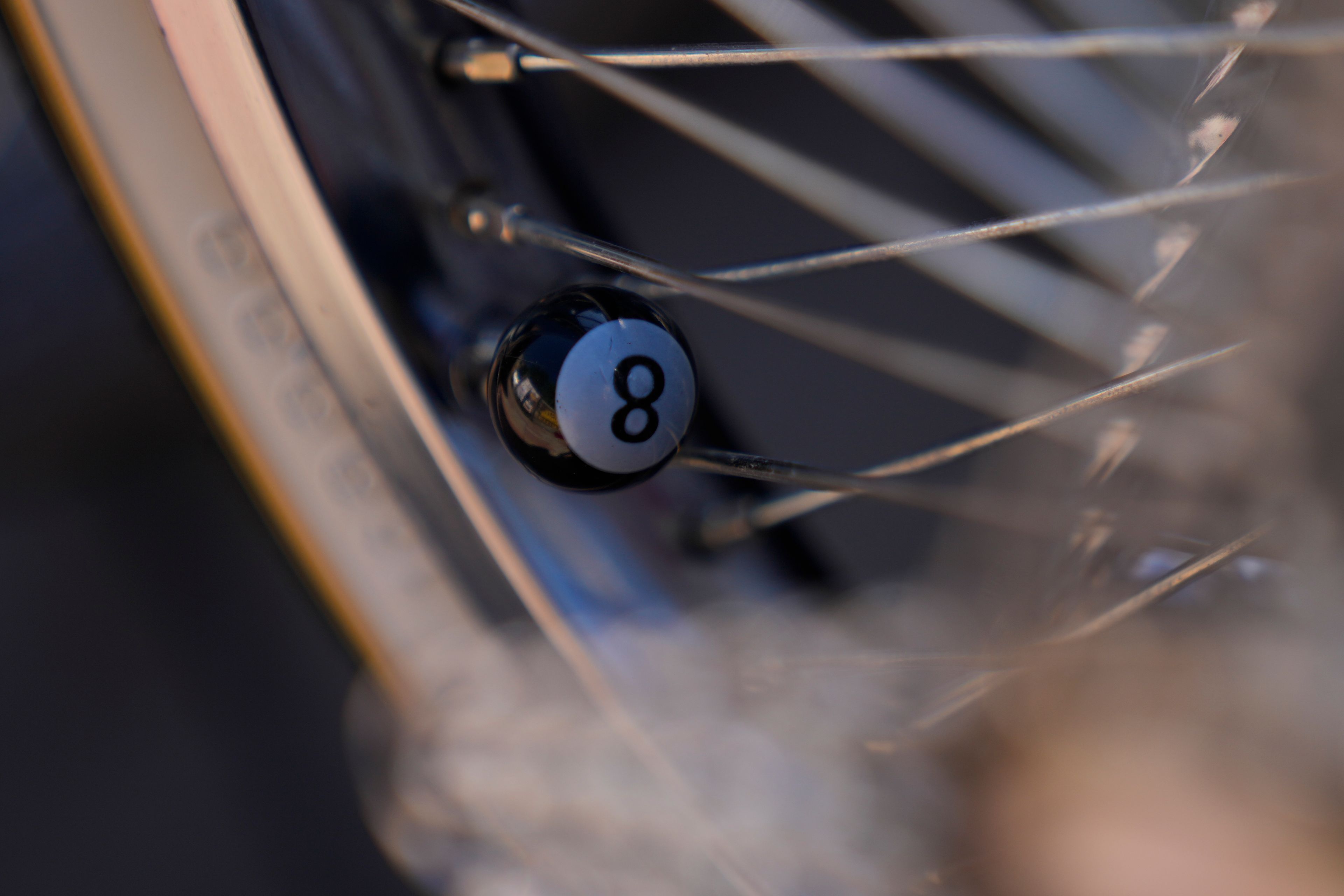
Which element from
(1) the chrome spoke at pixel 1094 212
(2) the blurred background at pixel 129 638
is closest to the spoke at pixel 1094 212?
(1) the chrome spoke at pixel 1094 212

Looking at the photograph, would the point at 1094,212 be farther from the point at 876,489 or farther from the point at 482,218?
the point at 482,218

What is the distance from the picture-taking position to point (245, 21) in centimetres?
34

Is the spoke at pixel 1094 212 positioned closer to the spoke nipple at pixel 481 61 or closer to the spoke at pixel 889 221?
the spoke at pixel 889 221

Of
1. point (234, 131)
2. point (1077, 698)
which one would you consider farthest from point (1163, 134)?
point (234, 131)

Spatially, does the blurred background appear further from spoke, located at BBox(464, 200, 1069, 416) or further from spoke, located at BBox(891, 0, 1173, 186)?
spoke, located at BBox(891, 0, 1173, 186)

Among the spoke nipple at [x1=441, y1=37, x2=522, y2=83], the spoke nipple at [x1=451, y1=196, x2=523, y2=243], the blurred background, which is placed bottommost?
the blurred background

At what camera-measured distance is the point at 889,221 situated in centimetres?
61

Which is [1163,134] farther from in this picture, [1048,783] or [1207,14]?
[1048,783]

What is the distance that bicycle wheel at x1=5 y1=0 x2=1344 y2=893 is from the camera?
0.29 metres

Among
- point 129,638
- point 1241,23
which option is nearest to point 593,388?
point 1241,23

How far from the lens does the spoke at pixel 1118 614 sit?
0.28 meters

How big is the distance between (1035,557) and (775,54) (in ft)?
0.90

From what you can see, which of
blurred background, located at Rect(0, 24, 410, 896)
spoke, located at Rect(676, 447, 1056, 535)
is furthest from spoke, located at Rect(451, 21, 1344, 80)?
blurred background, located at Rect(0, 24, 410, 896)

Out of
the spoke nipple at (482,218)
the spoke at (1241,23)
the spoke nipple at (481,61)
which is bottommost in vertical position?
the spoke at (1241,23)
